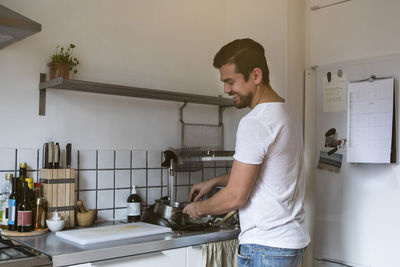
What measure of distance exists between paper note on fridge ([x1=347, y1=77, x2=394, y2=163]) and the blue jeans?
2.46 ft

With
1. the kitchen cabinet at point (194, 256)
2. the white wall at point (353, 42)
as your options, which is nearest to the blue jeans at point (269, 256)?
the kitchen cabinet at point (194, 256)

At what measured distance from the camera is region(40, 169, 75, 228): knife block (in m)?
2.02

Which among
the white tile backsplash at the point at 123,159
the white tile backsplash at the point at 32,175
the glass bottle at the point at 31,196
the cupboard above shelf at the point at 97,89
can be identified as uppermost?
the cupboard above shelf at the point at 97,89

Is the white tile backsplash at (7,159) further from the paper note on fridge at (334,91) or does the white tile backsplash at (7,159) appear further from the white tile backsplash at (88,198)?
the paper note on fridge at (334,91)

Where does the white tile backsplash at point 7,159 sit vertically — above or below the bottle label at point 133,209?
above

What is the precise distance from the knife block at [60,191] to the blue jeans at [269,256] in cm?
90

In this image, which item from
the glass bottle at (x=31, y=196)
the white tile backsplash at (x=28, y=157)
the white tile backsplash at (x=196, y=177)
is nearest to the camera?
the glass bottle at (x=31, y=196)

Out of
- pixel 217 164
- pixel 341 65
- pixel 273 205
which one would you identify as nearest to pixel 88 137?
pixel 217 164

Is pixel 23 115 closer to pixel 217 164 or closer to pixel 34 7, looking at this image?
pixel 34 7

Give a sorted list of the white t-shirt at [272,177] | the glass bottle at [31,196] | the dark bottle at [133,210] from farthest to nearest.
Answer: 1. the dark bottle at [133,210]
2. the glass bottle at [31,196]
3. the white t-shirt at [272,177]

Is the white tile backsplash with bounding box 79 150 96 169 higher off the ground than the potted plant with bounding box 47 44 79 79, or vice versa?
the potted plant with bounding box 47 44 79 79

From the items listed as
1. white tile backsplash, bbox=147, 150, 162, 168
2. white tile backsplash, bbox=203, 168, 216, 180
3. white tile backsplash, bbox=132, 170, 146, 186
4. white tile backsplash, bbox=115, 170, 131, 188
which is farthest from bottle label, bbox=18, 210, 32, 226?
→ white tile backsplash, bbox=203, 168, 216, 180

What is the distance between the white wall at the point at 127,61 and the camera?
2.10m

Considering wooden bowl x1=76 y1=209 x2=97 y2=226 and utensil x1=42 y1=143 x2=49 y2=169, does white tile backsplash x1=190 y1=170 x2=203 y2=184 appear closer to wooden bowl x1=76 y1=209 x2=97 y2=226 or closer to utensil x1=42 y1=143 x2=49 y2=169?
wooden bowl x1=76 y1=209 x2=97 y2=226
